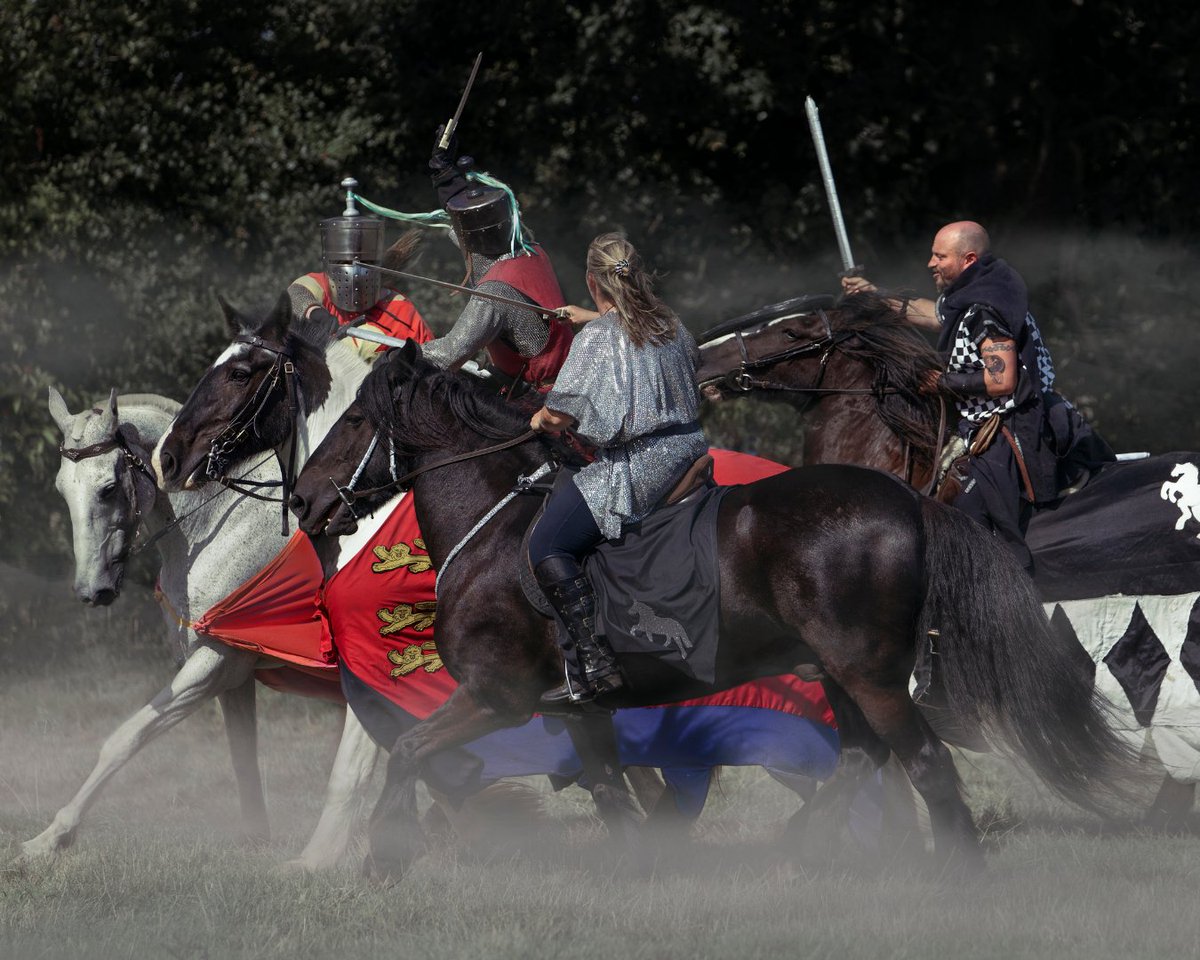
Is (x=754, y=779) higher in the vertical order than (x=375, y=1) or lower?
lower

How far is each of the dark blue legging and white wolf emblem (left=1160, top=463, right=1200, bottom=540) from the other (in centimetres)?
213

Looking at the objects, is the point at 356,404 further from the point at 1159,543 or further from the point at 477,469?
the point at 1159,543

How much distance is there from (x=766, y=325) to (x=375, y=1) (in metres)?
5.66

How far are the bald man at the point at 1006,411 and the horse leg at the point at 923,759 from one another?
904 millimetres

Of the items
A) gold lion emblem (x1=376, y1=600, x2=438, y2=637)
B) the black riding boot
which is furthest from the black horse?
gold lion emblem (x1=376, y1=600, x2=438, y2=637)

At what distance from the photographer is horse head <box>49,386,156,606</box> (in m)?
6.77

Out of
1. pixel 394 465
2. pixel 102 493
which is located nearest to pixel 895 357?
pixel 394 465

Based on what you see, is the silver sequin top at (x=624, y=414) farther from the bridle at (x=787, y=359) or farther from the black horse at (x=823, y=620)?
the bridle at (x=787, y=359)

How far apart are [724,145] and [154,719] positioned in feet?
21.9

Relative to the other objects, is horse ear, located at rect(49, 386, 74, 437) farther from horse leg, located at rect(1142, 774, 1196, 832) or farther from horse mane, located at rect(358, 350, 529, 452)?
horse leg, located at rect(1142, 774, 1196, 832)

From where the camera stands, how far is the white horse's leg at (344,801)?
633 cm

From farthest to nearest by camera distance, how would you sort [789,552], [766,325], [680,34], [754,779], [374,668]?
1. [680,34]
2. [754,779]
3. [766,325]
4. [374,668]
5. [789,552]

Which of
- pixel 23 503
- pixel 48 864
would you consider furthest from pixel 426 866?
pixel 23 503

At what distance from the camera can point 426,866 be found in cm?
618
